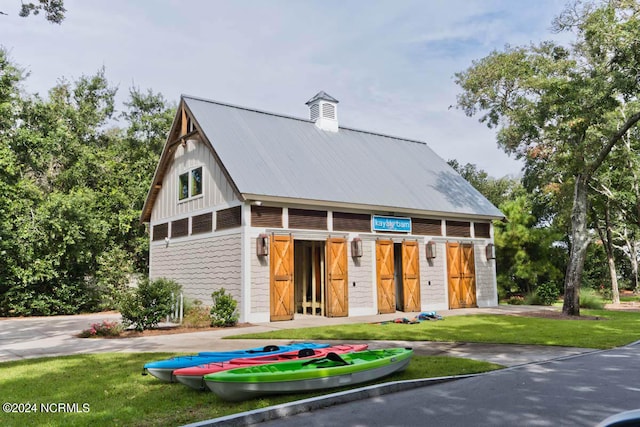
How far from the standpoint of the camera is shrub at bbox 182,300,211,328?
45.7 ft

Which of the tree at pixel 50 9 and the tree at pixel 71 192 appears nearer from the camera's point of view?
the tree at pixel 50 9

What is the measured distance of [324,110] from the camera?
21531 millimetres

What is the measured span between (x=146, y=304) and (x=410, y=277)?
Answer: 977 cm

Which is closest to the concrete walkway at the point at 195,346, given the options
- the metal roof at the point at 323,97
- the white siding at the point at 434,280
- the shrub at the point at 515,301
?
the white siding at the point at 434,280

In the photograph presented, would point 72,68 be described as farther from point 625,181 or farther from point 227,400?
point 625,181

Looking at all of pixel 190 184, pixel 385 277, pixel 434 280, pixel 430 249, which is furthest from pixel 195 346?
pixel 434 280

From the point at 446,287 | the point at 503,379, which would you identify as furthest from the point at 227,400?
the point at 446,287

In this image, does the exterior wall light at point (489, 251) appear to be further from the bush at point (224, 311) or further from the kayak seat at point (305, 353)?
the kayak seat at point (305, 353)

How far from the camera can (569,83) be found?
50.6ft

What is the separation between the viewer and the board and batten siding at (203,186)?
16.2 m

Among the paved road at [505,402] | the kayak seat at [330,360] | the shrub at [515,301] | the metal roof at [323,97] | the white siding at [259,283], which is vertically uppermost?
the metal roof at [323,97]

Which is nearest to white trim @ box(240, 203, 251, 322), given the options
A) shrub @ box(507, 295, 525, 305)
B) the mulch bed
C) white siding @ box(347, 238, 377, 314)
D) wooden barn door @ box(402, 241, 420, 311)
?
the mulch bed

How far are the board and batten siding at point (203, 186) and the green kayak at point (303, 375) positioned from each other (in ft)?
32.0

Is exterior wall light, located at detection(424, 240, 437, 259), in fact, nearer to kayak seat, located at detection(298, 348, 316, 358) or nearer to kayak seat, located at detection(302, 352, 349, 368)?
kayak seat, located at detection(298, 348, 316, 358)
